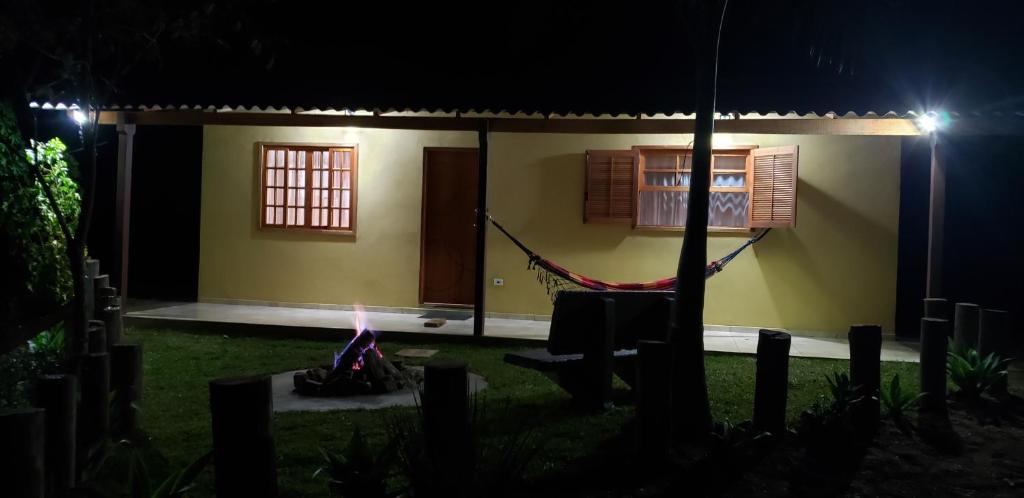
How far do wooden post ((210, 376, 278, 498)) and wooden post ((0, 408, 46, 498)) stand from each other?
17.8 inches

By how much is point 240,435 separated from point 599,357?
8.12 ft

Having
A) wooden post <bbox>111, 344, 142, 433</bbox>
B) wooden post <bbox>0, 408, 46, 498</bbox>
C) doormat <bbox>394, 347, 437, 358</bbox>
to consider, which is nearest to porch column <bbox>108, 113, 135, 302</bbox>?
doormat <bbox>394, 347, 437, 358</bbox>

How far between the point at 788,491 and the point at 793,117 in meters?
4.36

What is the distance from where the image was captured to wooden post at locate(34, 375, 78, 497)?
A: 2.37 m

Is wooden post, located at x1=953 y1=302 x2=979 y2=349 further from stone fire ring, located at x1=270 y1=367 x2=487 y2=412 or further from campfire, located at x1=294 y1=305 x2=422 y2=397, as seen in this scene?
campfire, located at x1=294 y1=305 x2=422 y2=397

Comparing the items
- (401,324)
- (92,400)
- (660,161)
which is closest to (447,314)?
(401,324)

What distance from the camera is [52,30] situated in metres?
4.94

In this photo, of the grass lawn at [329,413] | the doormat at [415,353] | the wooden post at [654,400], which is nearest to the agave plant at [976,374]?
the grass lawn at [329,413]

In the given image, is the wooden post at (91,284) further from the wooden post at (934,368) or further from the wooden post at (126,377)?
the wooden post at (934,368)

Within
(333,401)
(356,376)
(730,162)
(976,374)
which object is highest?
(730,162)

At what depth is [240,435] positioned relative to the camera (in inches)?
85.7

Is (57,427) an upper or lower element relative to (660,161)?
lower

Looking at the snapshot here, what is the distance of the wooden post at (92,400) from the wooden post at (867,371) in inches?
138

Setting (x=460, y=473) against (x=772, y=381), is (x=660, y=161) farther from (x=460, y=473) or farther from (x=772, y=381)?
(x=460, y=473)
